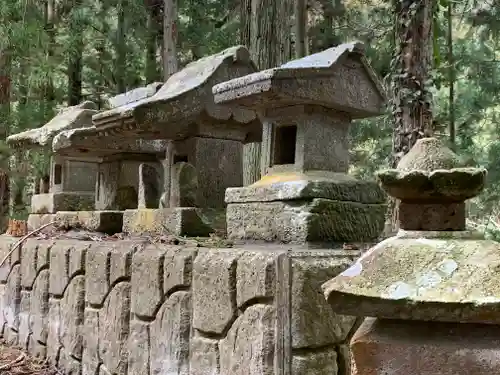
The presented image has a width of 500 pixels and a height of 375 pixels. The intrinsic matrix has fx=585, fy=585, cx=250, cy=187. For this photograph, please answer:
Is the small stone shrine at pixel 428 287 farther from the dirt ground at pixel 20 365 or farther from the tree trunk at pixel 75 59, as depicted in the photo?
the tree trunk at pixel 75 59

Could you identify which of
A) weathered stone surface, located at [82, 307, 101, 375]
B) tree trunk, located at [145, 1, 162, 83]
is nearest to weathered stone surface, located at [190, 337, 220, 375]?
weathered stone surface, located at [82, 307, 101, 375]

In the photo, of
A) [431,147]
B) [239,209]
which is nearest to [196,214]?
[239,209]

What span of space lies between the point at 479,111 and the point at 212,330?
9.61 metres

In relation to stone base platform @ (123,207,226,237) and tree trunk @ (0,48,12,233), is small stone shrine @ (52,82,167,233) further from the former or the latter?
tree trunk @ (0,48,12,233)

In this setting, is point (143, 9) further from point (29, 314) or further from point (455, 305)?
point (455, 305)

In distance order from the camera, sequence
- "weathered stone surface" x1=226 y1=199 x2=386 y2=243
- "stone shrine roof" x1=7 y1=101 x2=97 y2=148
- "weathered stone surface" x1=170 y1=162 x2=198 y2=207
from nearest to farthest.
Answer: "weathered stone surface" x1=226 y1=199 x2=386 y2=243
"weathered stone surface" x1=170 y1=162 x2=198 y2=207
"stone shrine roof" x1=7 y1=101 x2=97 y2=148

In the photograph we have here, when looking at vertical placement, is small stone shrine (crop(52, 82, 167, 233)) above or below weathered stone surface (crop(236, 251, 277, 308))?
above

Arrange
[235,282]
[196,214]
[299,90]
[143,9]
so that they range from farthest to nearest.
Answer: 1. [143,9]
2. [196,214]
3. [299,90]
4. [235,282]

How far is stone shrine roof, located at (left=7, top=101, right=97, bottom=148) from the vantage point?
22.9 feet

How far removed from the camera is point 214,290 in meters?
3.40

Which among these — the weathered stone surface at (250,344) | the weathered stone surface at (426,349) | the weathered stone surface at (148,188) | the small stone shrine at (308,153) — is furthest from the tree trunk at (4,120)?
the weathered stone surface at (426,349)

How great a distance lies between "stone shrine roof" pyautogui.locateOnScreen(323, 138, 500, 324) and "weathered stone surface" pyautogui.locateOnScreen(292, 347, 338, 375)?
1225 mm

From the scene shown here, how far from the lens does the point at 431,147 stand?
1.96m

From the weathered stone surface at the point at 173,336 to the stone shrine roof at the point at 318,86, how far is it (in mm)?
1348
